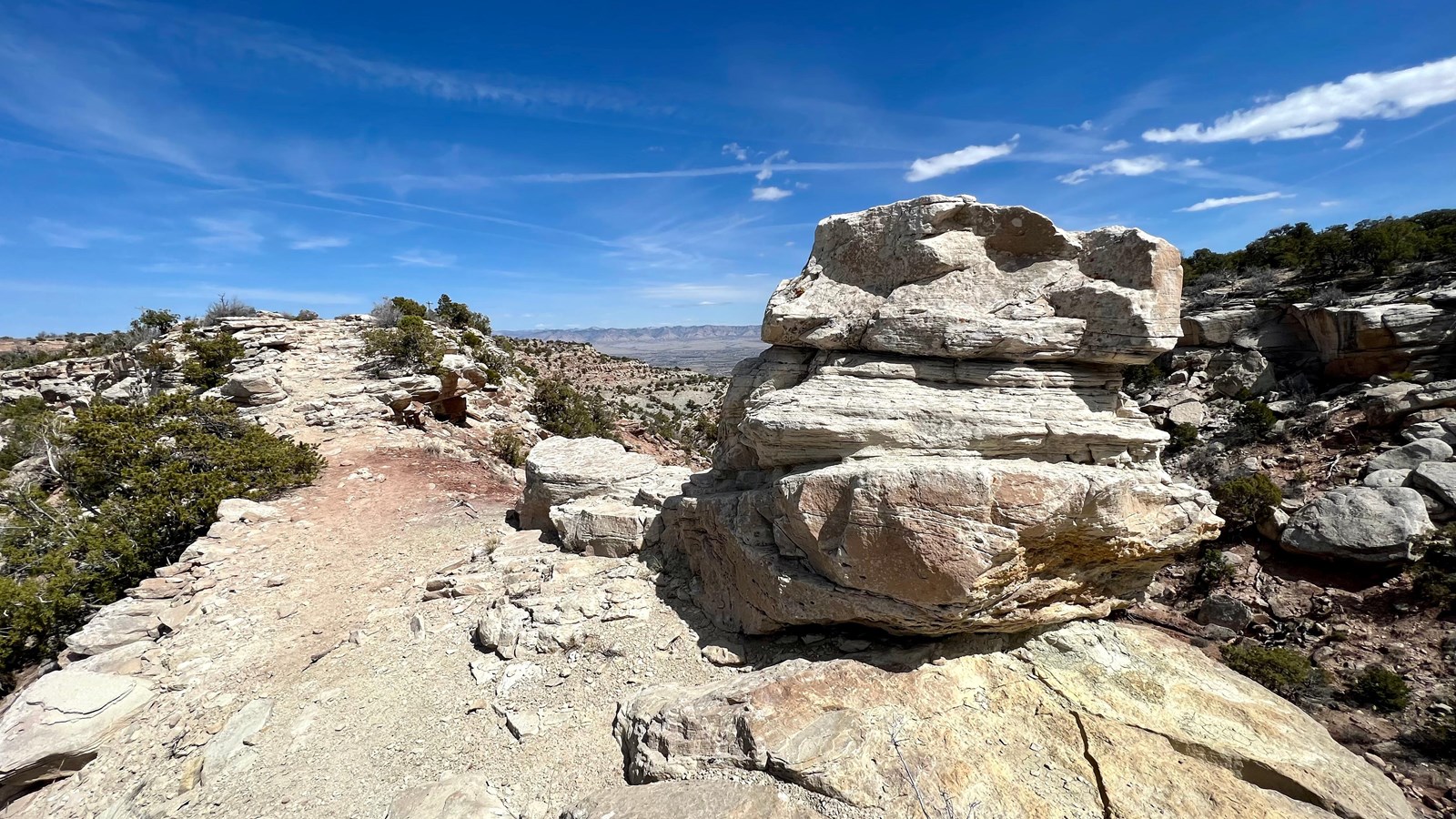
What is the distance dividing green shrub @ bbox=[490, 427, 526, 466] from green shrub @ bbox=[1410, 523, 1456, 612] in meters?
24.3

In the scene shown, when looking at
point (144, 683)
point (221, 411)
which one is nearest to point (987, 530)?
point (144, 683)

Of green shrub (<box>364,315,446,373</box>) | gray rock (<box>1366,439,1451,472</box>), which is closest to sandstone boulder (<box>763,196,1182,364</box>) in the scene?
gray rock (<box>1366,439,1451,472</box>)

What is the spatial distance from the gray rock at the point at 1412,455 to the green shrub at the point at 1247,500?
277 cm

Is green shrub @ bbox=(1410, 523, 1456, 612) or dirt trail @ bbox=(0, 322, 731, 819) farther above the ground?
dirt trail @ bbox=(0, 322, 731, 819)

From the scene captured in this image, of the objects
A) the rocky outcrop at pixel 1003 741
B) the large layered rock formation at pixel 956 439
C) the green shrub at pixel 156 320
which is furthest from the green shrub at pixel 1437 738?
the green shrub at pixel 156 320

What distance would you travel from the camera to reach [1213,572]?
13938 millimetres

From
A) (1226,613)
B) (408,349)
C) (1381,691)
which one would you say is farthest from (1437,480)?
(408,349)

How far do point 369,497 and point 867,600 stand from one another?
13905mm

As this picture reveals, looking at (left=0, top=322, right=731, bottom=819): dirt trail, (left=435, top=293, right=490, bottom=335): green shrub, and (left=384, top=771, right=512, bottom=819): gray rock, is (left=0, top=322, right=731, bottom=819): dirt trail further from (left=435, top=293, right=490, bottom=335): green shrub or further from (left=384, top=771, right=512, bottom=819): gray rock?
(left=435, top=293, right=490, bottom=335): green shrub

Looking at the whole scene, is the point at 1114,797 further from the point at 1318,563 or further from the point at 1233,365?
the point at 1233,365

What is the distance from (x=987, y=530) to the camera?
6590 millimetres

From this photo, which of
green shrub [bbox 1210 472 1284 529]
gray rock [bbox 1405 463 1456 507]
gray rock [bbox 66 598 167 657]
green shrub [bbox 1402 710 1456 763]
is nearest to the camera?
green shrub [bbox 1402 710 1456 763]

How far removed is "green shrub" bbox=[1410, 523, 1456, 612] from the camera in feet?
37.0

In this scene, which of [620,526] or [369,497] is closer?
[620,526]
